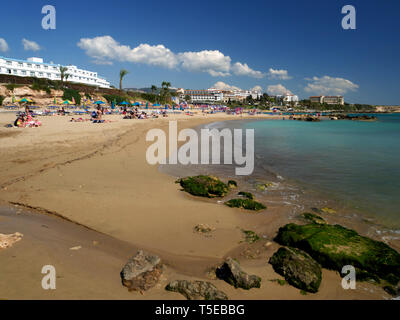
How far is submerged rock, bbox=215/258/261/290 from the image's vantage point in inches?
129

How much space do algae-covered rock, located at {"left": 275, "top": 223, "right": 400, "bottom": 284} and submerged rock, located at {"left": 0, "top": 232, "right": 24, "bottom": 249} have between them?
5.26 metres

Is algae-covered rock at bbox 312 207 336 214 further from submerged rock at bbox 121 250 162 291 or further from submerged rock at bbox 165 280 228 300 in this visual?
submerged rock at bbox 121 250 162 291

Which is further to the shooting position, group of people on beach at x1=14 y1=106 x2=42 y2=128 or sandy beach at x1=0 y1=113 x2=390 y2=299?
group of people on beach at x1=14 y1=106 x2=42 y2=128

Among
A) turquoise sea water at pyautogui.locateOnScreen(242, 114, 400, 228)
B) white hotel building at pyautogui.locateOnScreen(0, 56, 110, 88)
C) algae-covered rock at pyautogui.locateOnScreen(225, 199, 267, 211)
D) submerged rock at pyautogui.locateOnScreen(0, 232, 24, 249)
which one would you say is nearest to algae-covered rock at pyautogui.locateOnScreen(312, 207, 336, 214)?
turquoise sea water at pyautogui.locateOnScreen(242, 114, 400, 228)

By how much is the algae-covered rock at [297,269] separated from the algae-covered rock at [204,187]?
11.2 ft

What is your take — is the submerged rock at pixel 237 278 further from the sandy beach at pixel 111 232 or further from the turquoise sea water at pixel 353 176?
the turquoise sea water at pixel 353 176

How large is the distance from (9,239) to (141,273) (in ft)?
8.87

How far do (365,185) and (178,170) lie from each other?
27.3 feet

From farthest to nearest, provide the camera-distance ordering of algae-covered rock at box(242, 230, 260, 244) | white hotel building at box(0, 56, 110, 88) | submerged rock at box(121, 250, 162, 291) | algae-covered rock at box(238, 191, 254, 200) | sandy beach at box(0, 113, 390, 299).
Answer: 1. white hotel building at box(0, 56, 110, 88)
2. algae-covered rock at box(238, 191, 254, 200)
3. algae-covered rock at box(242, 230, 260, 244)
4. sandy beach at box(0, 113, 390, 299)
5. submerged rock at box(121, 250, 162, 291)

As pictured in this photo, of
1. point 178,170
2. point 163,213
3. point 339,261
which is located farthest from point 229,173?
point 339,261

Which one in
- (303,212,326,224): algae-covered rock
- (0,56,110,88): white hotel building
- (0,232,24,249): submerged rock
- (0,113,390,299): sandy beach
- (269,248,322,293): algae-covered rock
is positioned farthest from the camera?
(0,56,110,88): white hotel building

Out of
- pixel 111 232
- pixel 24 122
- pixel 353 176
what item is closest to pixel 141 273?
pixel 111 232

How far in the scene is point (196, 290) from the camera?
305cm
